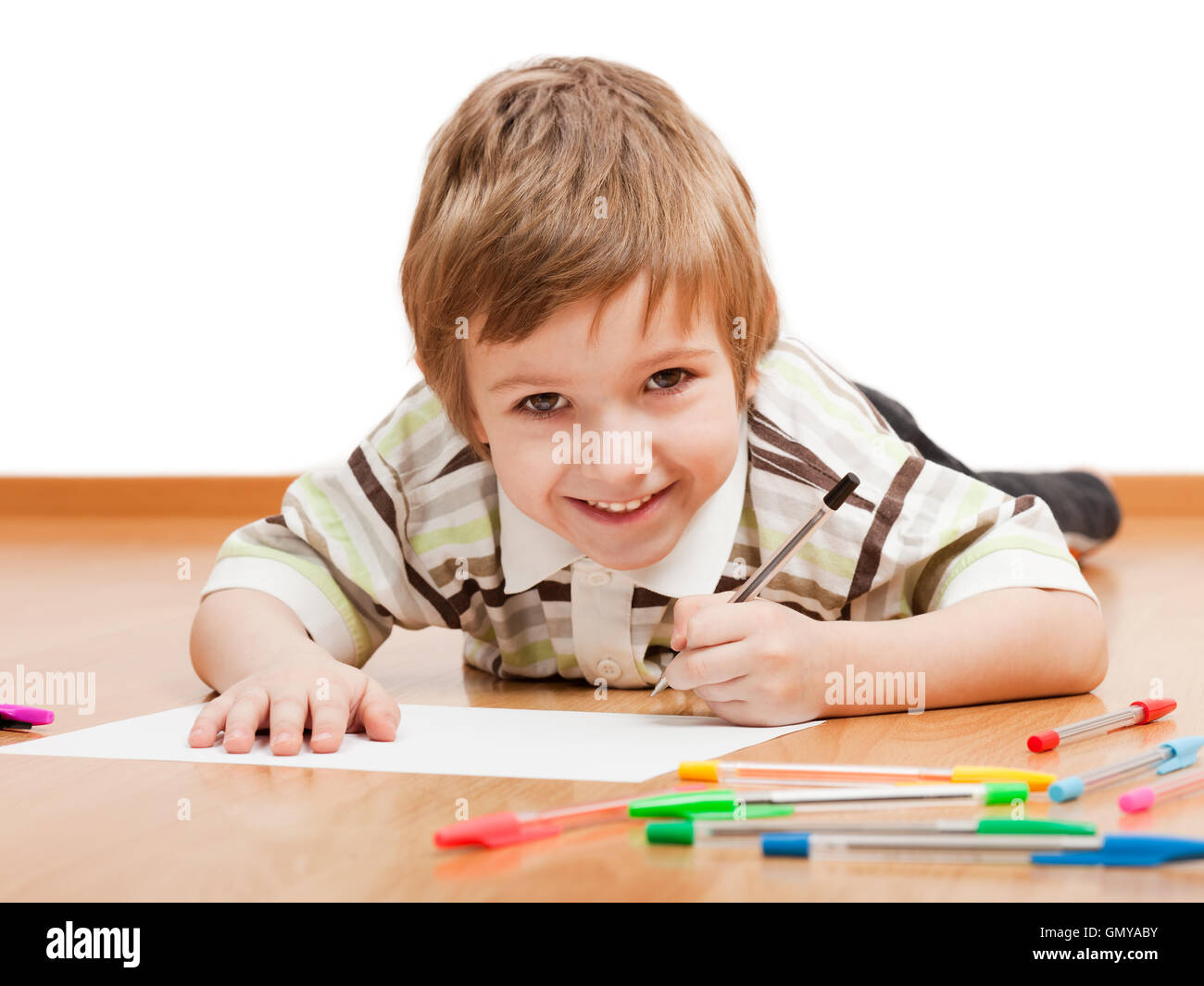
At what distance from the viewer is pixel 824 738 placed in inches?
30.5

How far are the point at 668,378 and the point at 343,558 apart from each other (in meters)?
0.28

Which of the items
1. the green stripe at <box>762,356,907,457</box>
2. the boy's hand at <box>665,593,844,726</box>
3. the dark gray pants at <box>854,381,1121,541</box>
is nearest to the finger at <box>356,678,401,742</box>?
the boy's hand at <box>665,593,844,726</box>

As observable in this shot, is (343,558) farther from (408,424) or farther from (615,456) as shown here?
(615,456)

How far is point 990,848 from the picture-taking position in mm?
536

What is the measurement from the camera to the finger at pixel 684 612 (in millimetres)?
798

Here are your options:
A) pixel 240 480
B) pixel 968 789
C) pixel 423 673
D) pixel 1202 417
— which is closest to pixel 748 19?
pixel 1202 417

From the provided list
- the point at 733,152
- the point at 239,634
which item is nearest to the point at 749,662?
the point at 239,634

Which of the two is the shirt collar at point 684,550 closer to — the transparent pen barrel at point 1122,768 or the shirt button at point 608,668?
the shirt button at point 608,668

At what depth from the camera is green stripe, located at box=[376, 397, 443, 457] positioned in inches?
41.1

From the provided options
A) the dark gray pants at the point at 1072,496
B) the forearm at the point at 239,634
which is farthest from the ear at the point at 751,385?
the dark gray pants at the point at 1072,496

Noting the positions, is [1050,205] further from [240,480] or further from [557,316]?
[557,316]

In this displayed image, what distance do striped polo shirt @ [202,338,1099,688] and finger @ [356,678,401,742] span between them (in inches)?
7.2

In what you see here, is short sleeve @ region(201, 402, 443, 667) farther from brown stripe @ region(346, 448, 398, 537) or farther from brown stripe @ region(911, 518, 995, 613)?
brown stripe @ region(911, 518, 995, 613)
